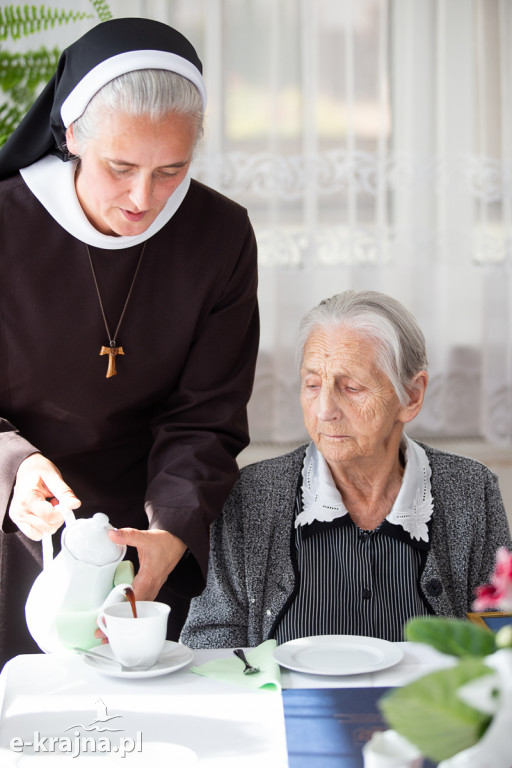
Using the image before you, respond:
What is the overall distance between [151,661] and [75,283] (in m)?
0.71

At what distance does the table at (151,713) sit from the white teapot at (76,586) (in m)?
0.05

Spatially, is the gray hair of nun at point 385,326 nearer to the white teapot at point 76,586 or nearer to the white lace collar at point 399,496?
the white lace collar at point 399,496

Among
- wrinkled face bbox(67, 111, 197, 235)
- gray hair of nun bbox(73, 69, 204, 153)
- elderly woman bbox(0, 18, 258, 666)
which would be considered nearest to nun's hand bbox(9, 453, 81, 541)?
elderly woman bbox(0, 18, 258, 666)

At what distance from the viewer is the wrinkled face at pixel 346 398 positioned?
5.98 ft

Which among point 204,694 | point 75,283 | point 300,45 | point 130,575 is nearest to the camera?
point 204,694

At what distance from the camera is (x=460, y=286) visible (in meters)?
2.99

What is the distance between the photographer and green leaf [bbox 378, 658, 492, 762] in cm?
67

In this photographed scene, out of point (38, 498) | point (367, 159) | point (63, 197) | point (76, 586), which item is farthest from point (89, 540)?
point (367, 159)

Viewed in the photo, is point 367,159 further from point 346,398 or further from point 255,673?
point 255,673

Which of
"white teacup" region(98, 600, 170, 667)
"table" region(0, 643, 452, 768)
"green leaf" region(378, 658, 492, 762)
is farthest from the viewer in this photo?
"white teacup" region(98, 600, 170, 667)

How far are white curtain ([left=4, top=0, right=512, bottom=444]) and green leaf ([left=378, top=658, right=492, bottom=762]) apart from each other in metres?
2.23

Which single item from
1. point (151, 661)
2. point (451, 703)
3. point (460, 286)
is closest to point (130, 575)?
point (151, 661)

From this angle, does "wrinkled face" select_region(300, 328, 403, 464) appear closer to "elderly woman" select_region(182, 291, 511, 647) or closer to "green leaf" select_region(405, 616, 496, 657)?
"elderly woman" select_region(182, 291, 511, 647)

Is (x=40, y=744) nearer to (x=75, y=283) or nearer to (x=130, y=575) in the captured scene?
(x=130, y=575)
